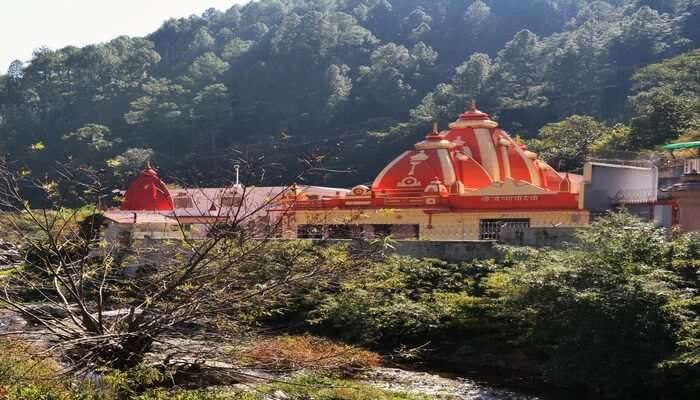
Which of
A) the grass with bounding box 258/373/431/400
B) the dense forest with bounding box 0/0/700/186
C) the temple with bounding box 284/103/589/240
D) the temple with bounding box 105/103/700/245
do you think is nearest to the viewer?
the grass with bounding box 258/373/431/400

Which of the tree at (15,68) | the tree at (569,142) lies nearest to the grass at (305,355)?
the tree at (569,142)

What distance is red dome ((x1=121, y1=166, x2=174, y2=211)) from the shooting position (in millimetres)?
36469

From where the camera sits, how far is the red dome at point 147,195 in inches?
1436

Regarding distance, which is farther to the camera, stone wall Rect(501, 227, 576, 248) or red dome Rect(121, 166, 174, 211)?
red dome Rect(121, 166, 174, 211)

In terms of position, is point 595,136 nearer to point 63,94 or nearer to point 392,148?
point 392,148

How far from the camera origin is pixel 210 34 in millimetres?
112500

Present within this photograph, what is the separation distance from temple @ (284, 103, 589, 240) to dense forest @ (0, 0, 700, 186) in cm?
1523

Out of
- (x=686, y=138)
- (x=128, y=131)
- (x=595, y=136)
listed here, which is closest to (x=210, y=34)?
(x=128, y=131)

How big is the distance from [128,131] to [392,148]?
2816 centimetres

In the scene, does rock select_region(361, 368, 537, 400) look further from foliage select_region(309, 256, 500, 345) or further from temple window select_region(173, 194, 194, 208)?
temple window select_region(173, 194, 194, 208)

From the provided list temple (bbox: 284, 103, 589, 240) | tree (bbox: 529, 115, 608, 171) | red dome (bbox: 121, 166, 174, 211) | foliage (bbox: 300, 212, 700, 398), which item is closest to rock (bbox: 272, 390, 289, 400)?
foliage (bbox: 300, 212, 700, 398)

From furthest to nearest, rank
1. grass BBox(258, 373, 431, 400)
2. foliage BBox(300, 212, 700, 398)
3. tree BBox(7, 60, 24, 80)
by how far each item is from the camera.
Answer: tree BBox(7, 60, 24, 80), foliage BBox(300, 212, 700, 398), grass BBox(258, 373, 431, 400)

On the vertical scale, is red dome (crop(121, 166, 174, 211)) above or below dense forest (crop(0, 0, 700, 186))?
below

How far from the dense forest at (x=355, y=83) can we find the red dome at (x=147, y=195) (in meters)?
15.1
